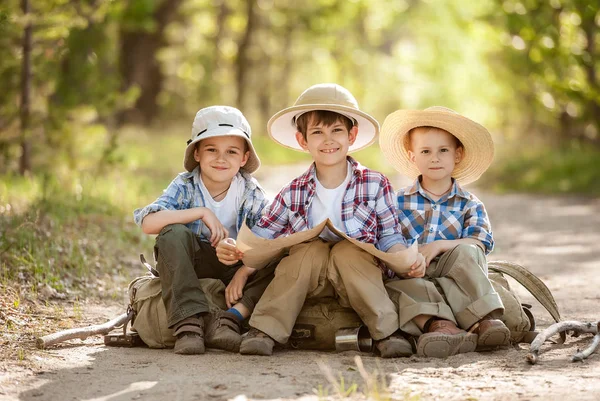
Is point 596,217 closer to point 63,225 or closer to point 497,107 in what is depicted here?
point 63,225

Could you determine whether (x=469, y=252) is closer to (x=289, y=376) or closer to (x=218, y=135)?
(x=289, y=376)

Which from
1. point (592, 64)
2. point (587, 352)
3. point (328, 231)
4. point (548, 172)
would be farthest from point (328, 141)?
point (548, 172)

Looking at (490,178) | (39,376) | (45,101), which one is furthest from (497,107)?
(39,376)

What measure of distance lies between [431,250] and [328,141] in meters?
0.85

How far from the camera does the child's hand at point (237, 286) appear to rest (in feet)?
15.0

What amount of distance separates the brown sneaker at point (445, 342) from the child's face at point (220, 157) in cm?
150

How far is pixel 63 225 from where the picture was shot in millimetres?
6922

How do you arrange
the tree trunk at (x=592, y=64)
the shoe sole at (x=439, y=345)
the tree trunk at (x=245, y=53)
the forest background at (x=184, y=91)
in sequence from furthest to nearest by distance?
the tree trunk at (x=245, y=53) → the tree trunk at (x=592, y=64) → the forest background at (x=184, y=91) → the shoe sole at (x=439, y=345)

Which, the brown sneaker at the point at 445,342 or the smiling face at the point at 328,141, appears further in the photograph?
→ the smiling face at the point at 328,141

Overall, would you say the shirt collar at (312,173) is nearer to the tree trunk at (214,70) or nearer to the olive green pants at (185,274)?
the olive green pants at (185,274)

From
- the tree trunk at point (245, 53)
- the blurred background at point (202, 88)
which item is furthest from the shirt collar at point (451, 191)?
the tree trunk at point (245, 53)

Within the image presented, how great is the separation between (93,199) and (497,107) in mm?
12311

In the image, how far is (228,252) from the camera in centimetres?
436

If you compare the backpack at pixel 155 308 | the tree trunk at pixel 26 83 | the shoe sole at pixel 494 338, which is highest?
the tree trunk at pixel 26 83
